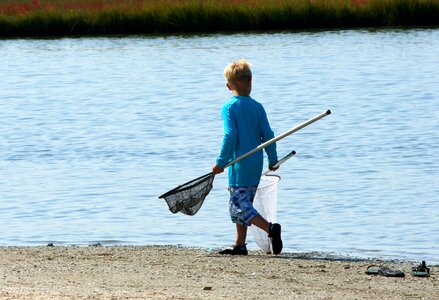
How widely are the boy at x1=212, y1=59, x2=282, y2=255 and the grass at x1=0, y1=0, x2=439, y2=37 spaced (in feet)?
84.0

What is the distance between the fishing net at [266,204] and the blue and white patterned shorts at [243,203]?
28cm

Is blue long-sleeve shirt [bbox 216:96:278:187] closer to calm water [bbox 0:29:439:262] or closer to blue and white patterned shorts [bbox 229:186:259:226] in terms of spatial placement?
blue and white patterned shorts [bbox 229:186:259:226]

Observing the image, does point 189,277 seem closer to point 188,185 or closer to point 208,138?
point 188,185

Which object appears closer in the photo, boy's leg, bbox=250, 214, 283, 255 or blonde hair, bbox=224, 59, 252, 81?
blonde hair, bbox=224, 59, 252, 81

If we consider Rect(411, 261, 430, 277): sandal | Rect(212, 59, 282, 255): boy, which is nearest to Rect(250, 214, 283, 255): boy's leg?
Rect(212, 59, 282, 255): boy

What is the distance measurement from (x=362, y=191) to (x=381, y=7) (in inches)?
873

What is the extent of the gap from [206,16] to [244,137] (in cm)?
2693

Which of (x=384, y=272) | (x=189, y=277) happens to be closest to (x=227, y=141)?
(x=189, y=277)

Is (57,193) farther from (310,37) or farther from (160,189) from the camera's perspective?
(310,37)

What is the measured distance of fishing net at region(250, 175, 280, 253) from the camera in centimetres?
962

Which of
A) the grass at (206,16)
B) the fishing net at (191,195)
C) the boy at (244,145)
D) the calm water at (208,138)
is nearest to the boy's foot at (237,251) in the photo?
the boy at (244,145)

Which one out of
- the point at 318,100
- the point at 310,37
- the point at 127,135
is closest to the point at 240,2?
the point at 310,37

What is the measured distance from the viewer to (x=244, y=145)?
925 cm

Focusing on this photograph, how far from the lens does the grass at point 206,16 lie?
113 feet
